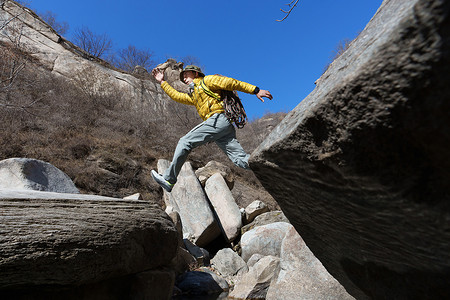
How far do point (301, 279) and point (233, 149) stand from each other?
1.70 meters

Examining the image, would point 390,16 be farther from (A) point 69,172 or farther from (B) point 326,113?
(A) point 69,172

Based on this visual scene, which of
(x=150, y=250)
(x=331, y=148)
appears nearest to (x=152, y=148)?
(x=150, y=250)

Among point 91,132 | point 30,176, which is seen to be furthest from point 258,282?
point 91,132

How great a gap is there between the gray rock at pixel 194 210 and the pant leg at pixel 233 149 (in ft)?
8.93

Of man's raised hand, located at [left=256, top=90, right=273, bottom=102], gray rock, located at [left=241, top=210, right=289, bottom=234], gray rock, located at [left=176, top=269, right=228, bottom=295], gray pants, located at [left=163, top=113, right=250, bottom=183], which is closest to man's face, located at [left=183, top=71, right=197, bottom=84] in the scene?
gray pants, located at [left=163, top=113, right=250, bottom=183]

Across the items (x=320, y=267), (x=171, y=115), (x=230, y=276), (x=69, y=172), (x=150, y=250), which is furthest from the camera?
(x=171, y=115)

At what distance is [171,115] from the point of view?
14836mm

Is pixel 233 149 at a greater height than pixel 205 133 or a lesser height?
lesser

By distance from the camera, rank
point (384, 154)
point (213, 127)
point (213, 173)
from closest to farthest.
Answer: point (384, 154) < point (213, 127) < point (213, 173)

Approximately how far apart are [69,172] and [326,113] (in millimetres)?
8057

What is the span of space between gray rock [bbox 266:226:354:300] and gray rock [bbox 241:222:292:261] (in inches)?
92.6

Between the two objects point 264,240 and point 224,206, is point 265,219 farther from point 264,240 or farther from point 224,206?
point 264,240

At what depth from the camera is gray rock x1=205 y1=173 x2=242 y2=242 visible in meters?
7.01

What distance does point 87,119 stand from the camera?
460 inches
